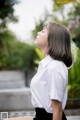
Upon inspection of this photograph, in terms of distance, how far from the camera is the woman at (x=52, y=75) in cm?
303

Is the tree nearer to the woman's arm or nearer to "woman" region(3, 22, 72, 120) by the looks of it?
"woman" region(3, 22, 72, 120)

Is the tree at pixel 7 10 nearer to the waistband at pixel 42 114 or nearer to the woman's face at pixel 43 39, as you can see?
the woman's face at pixel 43 39

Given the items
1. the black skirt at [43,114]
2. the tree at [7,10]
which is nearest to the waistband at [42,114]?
the black skirt at [43,114]

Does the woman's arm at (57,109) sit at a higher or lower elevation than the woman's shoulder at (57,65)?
lower

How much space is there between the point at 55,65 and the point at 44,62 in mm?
131

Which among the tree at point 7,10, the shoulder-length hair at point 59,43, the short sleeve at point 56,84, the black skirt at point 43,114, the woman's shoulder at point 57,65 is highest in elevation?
the tree at point 7,10

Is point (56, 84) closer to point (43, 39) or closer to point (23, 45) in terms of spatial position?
point (43, 39)

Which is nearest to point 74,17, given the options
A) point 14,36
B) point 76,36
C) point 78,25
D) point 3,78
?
point 78,25

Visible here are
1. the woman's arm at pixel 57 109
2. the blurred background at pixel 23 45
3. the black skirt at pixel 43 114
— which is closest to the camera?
the woman's arm at pixel 57 109

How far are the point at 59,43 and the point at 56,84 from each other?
11.7 inches

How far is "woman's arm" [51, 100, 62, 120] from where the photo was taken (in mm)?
3000

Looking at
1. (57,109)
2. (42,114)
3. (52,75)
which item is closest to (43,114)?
(42,114)

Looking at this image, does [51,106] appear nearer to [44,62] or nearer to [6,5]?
[44,62]

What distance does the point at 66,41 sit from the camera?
3184 millimetres
